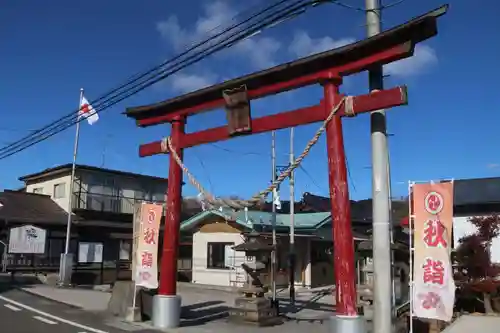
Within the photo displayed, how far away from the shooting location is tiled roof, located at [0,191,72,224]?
90.9 ft

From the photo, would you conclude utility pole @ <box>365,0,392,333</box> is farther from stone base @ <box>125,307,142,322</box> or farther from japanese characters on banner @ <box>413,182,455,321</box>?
stone base @ <box>125,307,142,322</box>

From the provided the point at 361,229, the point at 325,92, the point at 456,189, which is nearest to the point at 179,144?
the point at 325,92

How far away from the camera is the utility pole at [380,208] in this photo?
27.8 ft

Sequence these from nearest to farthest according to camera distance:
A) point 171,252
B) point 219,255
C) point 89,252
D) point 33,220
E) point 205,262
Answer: point 171,252 → point 89,252 → point 219,255 → point 33,220 → point 205,262

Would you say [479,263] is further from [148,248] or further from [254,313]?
[148,248]

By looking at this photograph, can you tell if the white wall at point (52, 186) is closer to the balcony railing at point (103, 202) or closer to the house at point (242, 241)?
the balcony railing at point (103, 202)

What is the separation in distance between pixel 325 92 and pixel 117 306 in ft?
30.0

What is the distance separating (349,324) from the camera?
848 cm

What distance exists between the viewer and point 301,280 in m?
26.6

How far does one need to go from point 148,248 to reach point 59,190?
22.8m

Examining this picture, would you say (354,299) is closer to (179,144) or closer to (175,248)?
(175,248)

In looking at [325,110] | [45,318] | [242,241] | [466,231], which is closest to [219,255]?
[242,241]

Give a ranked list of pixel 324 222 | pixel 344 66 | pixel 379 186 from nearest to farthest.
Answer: pixel 379 186
pixel 344 66
pixel 324 222

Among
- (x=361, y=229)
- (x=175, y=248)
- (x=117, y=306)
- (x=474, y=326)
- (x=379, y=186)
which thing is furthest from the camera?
(x=361, y=229)
